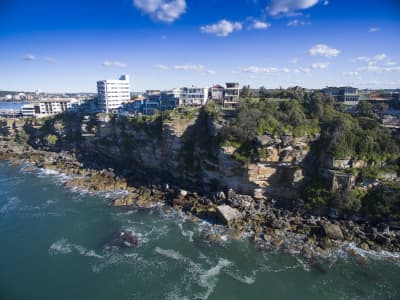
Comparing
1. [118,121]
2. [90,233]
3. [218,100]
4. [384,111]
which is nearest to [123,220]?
[90,233]

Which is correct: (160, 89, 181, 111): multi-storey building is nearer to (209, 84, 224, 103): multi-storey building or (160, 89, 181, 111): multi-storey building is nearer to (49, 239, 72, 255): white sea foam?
(209, 84, 224, 103): multi-storey building

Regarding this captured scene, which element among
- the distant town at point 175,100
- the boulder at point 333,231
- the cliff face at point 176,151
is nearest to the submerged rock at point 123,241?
the cliff face at point 176,151

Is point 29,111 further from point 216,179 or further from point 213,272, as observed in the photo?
point 213,272

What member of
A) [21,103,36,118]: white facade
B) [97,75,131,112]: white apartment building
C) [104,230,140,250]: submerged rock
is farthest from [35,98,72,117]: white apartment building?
[104,230,140,250]: submerged rock

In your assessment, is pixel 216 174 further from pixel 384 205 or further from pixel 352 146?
pixel 384 205

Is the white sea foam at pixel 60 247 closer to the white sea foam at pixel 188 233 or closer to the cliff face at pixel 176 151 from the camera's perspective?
the white sea foam at pixel 188 233

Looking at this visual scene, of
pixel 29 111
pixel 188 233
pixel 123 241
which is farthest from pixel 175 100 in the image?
pixel 29 111
